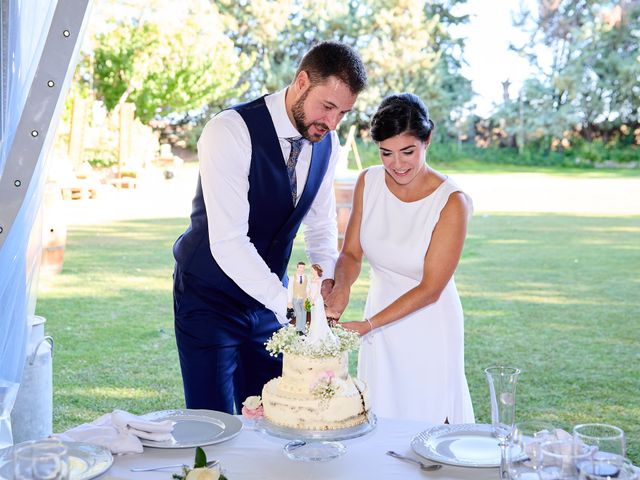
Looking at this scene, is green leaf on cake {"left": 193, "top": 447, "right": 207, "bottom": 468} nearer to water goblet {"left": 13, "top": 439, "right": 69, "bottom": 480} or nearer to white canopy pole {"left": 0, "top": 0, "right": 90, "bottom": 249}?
water goblet {"left": 13, "top": 439, "right": 69, "bottom": 480}

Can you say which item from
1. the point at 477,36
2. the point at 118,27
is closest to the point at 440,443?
the point at 118,27

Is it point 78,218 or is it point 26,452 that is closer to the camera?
point 26,452

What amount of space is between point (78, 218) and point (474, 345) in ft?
32.7

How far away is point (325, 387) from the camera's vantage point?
2.12m

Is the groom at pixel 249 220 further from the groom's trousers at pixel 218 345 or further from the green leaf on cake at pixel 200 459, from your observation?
the green leaf on cake at pixel 200 459

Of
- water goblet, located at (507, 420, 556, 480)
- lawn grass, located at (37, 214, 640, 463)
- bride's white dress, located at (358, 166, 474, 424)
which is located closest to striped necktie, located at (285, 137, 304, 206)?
bride's white dress, located at (358, 166, 474, 424)

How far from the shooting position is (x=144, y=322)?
7.66m

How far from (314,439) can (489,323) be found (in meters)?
5.82

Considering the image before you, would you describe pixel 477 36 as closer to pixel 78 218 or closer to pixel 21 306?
pixel 78 218

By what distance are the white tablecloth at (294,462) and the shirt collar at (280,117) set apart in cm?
117

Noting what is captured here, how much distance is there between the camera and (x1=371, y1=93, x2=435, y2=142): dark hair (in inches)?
125

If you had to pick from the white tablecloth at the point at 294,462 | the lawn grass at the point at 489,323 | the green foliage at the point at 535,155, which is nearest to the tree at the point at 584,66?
the green foliage at the point at 535,155

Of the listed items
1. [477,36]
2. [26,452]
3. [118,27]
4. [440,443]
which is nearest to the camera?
[26,452]

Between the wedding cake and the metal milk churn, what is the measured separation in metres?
1.86
